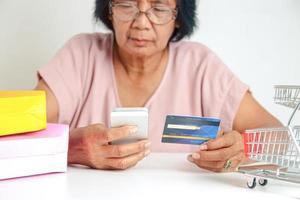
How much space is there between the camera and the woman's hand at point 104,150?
80 cm

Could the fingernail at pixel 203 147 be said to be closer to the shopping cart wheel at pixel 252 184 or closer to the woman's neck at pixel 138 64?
the shopping cart wheel at pixel 252 184

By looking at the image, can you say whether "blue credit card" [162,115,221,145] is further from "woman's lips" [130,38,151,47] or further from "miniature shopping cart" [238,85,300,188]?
"woman's lips" [130,38,151,47]

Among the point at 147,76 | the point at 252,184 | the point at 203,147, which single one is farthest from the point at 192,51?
the point at 252,184

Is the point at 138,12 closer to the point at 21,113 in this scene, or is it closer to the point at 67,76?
the point at 67,76

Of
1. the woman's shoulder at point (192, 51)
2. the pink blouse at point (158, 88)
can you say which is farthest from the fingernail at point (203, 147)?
the woman's shoulder at point (192, 51)

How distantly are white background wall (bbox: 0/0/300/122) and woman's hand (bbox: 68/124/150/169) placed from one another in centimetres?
75

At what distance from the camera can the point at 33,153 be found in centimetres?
71

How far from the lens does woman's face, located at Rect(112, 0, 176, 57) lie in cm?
110

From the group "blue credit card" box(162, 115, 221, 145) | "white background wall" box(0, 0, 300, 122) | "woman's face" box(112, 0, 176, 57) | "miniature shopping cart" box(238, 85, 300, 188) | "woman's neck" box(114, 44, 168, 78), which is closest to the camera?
"miniature shopping cart" box(238, 85, 300, 188)

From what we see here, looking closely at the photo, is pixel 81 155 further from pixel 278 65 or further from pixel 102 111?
pixel 278 65

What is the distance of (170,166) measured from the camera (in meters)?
0.86

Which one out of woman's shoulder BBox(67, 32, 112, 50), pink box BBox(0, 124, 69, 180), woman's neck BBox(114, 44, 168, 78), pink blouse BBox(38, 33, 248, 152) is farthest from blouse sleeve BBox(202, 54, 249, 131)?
pink box BBox(0, 124, 69, 180)

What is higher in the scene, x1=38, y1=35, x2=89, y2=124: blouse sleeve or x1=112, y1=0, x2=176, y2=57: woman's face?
x1=112, y1=0, x2=176, y2=57: woman's face

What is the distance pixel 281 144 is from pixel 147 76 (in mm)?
653
